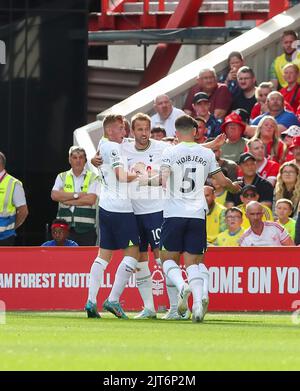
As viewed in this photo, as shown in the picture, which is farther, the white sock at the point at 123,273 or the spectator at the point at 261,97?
the spectator at the point at 261,97

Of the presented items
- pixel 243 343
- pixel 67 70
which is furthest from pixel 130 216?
pixel 67 70

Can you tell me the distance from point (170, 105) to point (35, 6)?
3.41m

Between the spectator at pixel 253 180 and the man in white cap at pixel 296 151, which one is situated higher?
the man in white cap at pixel 296 151

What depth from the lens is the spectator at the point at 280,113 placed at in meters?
21.3

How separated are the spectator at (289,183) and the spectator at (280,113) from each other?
183cm

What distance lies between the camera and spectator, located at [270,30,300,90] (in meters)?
23.1

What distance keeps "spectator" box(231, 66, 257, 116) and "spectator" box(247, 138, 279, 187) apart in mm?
2240

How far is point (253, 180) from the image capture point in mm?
20031

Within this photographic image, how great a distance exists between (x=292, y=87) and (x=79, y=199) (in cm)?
379

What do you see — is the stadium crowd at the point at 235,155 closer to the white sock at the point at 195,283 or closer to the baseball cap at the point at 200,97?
the baseball cap at the point at 200,97

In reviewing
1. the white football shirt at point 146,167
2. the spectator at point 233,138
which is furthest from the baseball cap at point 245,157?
the white football shirt at point 146,167
